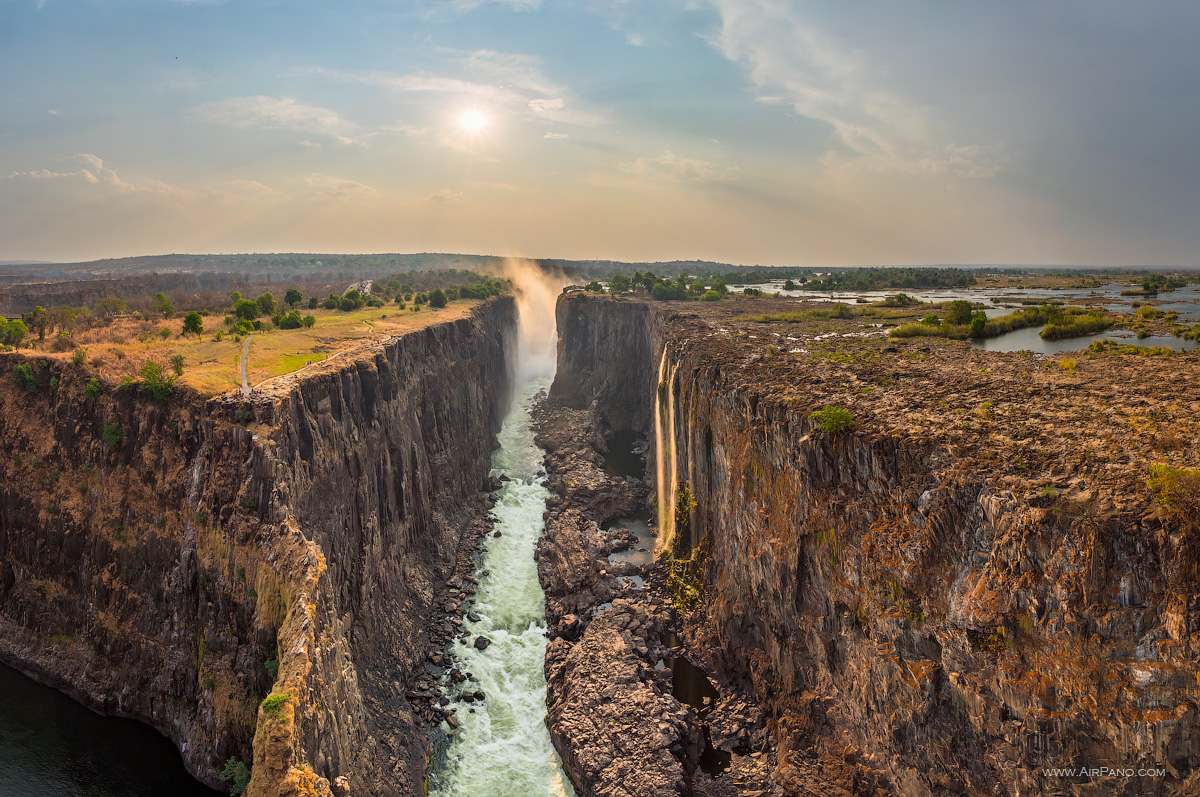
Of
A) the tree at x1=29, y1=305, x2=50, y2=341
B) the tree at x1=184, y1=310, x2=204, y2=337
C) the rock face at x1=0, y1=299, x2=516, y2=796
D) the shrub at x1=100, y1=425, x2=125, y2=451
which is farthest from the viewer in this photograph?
the tree at x1=184, y1=310, x2=204, y2=337

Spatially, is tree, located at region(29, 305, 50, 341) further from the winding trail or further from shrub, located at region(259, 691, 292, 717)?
shrub, located at region(259, 691, 292, 717)

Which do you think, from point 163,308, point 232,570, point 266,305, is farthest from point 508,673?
point 163,308

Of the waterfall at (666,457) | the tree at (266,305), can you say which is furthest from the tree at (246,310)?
the waterfall at (666,457)

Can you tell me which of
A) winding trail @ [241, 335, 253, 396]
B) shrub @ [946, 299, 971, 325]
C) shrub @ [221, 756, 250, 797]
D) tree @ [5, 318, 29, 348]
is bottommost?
shrub @ [221, 756, 250, 797]

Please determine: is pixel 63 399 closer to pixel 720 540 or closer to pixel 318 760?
pixel 318 760

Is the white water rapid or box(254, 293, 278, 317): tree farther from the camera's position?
box(254, 293, 278, 317): tree

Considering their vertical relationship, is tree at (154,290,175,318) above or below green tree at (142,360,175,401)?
above

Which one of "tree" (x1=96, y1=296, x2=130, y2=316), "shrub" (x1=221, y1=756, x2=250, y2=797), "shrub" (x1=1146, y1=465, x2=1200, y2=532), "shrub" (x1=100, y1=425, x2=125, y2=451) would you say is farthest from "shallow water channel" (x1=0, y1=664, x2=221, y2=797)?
"tree" (x1=96, y1=296, x2=130, y2=316)

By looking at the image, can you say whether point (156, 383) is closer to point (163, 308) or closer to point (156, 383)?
point (156, 383)

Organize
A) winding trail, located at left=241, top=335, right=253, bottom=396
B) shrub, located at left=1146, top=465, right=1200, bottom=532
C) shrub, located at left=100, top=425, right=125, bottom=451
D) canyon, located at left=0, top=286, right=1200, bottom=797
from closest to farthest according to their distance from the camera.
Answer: shrub, located at left=1146, top=465, right=1200, bottom=532
canyon, located at left=0, top=286, right=1200, bottom=797
winding trail, located at left=241, top=335, right=253, bottom=396
shrub, located at left=100, top=425, right=125, bottom=451
